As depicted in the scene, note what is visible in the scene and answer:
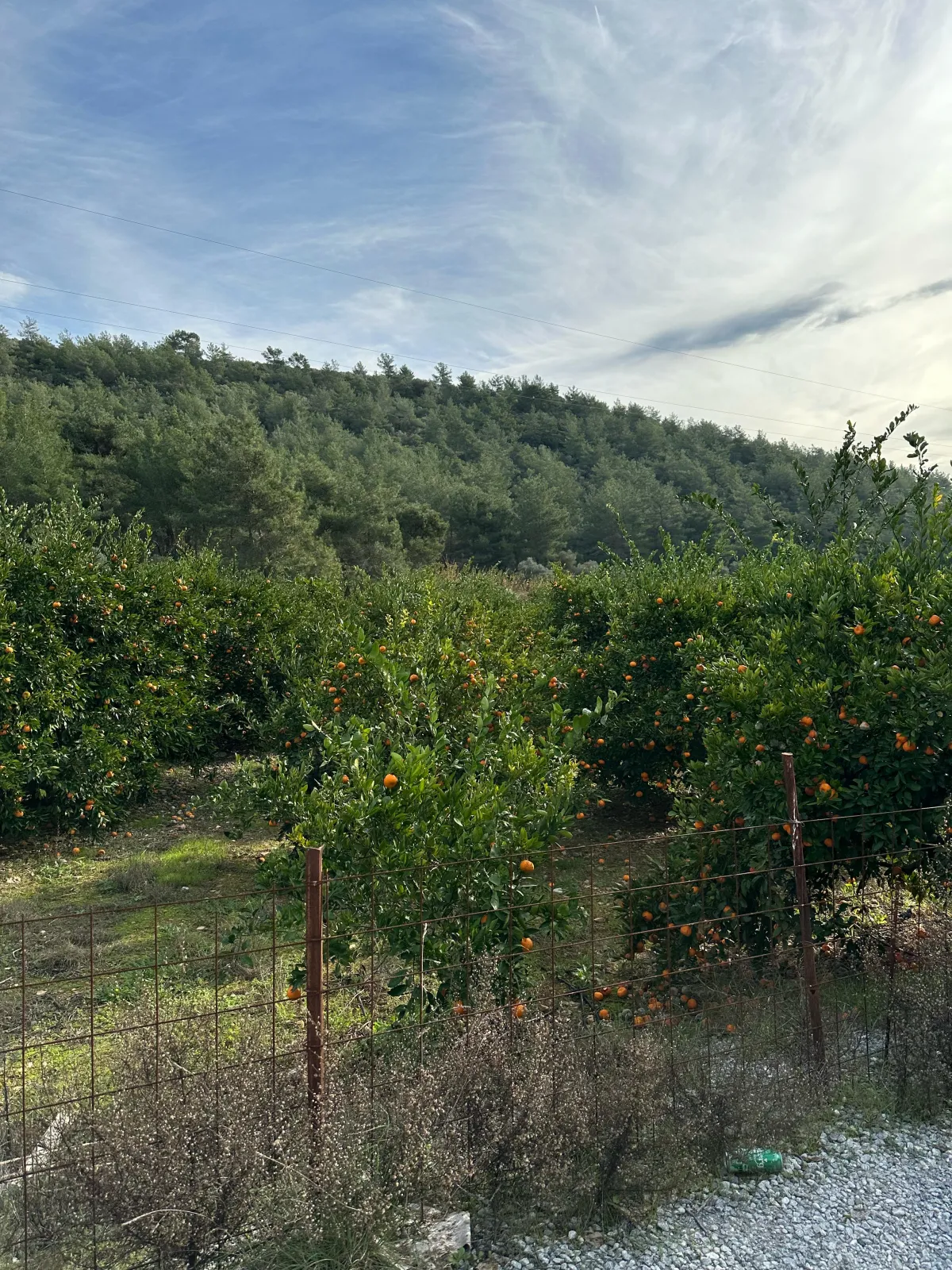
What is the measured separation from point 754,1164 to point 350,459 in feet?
128

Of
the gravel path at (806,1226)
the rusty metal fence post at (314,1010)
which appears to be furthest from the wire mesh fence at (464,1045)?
the gravel path at (806,1226)

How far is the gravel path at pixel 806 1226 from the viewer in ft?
7.60

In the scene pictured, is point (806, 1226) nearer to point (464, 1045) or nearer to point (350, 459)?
point (464, 1045)

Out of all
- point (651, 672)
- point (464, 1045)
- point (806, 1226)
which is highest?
point (651, 672)

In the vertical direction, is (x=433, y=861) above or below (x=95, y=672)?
below

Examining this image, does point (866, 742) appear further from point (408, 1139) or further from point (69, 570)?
point (69, 570)

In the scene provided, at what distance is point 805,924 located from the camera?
11.1 ft

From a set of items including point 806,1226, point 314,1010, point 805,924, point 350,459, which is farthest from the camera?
point 350,459

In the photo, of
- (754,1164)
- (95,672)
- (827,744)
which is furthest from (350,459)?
(754,1164)

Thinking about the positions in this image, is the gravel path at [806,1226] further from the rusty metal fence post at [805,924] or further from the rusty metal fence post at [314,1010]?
the rusty metal fence post at [314,1010]

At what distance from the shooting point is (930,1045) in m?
3.21

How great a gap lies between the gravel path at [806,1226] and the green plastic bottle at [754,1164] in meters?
0.04

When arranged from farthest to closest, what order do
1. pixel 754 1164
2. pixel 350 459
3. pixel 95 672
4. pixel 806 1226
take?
1. pixel 350 459
2. pixel 95 672
3. pixel 754 1164
4. pixel 806 1226

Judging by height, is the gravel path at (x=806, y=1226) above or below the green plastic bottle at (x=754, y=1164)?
below
